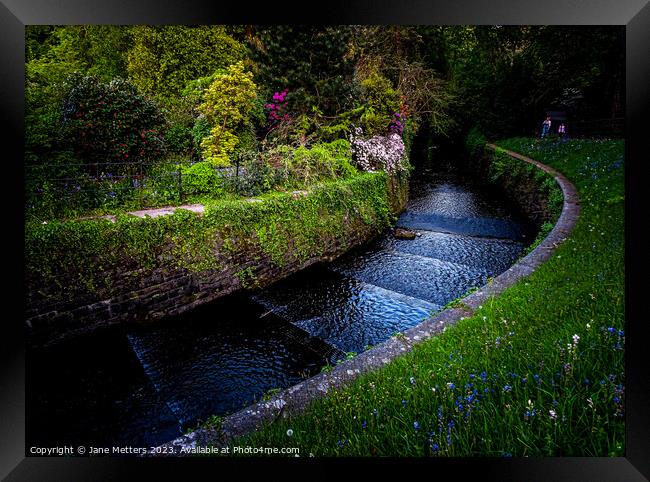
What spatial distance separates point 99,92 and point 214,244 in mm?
5318

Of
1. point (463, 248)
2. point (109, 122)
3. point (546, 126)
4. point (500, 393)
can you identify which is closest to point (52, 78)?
point (109, 122)

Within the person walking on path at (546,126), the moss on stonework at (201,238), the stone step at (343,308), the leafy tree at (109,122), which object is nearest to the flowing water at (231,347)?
the stone step at (343,308)

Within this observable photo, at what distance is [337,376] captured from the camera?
3197mm

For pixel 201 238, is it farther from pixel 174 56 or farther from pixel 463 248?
pixel 174 56

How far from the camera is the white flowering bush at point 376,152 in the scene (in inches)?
444

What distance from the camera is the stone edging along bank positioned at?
246 centimetres

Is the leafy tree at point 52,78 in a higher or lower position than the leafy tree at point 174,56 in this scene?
lower

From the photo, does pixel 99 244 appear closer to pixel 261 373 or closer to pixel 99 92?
pixel 261 373

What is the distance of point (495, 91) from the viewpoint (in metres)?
23.2

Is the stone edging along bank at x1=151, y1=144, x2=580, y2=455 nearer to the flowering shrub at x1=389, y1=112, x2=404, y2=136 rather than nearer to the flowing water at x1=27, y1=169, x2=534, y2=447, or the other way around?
the flowing water at x1=27, y1=169, x2=534, y2=447
